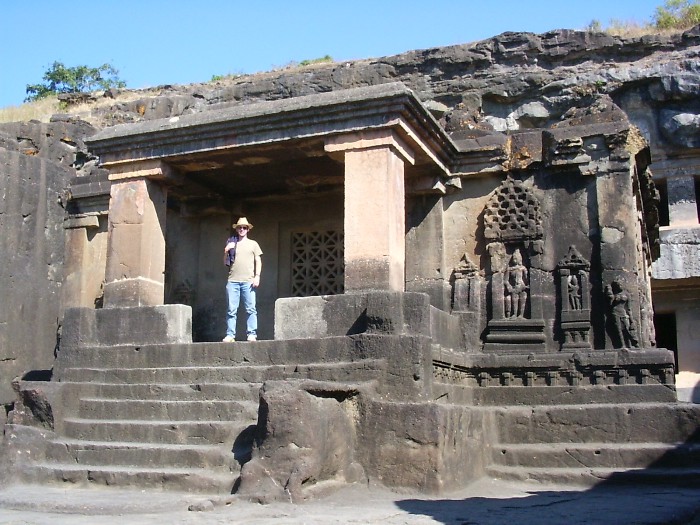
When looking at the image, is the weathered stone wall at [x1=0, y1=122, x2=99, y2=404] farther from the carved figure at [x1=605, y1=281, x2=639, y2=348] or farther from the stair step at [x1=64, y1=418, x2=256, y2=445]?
the carved figure at [x1=605, y1=281, x2=639, y2=348]

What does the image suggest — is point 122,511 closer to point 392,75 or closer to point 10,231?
point 10,231

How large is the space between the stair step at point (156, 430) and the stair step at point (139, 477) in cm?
38

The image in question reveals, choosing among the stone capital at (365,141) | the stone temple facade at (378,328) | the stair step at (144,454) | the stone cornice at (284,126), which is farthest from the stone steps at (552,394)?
→ the stone cornice at (284,126)

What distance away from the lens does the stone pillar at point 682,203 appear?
751 inches

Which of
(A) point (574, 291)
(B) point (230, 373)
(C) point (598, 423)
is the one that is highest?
(A) point (574, 291)

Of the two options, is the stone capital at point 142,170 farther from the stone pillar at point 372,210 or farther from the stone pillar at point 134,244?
the stone pillar at point 372,210

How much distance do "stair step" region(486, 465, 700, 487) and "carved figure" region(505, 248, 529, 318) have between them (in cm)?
185

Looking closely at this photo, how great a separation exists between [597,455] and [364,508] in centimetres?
281

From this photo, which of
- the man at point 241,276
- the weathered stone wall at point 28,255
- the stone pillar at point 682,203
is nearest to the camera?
the man at point 241,276

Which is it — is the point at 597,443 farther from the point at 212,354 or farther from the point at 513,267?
the point at 212,354

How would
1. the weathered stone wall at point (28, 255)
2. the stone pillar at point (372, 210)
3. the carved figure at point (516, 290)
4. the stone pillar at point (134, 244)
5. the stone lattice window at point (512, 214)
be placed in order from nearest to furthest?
the stone pillar at point (372, 210) → the carved figure at point (516, 290) → the stone lattice window at point (512, 214) → the stone pillar at point (134, 244) → the weathered stone wall at point (28, 255)

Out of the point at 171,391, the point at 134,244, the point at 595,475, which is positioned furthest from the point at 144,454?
the point at 595,475

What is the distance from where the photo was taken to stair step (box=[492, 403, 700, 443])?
24.0 ft

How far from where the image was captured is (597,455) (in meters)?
7.27
